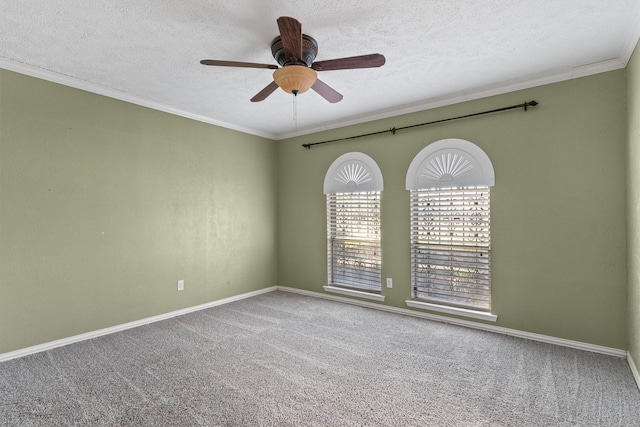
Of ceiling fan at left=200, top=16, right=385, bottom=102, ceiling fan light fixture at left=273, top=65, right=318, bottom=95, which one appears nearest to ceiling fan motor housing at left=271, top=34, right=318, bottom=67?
ceiling fan at left=200, top=16, right=385, bottom=102

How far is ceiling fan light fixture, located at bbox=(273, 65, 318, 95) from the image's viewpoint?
2152 millimetres

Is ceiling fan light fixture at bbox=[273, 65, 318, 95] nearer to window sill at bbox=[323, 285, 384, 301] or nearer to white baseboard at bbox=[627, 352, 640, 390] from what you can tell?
window sill at bbox=[323, 285, 384, 301]

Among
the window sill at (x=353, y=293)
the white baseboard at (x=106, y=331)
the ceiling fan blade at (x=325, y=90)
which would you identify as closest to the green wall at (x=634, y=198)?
the ceiling fan blade at (x=325, y=90)

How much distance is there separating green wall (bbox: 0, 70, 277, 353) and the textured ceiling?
1.36 feet

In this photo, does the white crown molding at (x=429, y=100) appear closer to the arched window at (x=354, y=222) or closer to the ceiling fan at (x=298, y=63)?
the arched window at (x=354, y=222)

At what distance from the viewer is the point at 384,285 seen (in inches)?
168

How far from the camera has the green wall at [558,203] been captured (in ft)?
9.36

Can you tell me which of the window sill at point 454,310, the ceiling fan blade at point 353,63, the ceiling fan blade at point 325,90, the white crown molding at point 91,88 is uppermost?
the white crown molding at point 91,88

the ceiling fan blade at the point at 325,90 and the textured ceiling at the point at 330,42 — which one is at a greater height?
the textured ceiling at the point at 330,42

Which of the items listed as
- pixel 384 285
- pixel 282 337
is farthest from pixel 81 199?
pixel 384 285

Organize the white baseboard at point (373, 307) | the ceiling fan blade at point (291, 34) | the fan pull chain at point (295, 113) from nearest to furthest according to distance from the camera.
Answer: the ceiling fan blade at point (291, 34) < the white baseboard at point (373, 307) < the fan pull chain at point (295, 113)

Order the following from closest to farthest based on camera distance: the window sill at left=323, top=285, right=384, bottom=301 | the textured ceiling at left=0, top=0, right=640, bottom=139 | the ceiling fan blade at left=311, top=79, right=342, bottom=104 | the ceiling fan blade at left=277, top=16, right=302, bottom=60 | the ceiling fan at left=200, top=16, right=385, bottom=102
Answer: the ceiling fan blade at left=277, top=16, right=302, bottom=60 < the ceiling fan at left=200, top=16, right=385, bottom=102 < the textured ceiling at left=0, top=0, right=640, bottom=139 < the ceiling fan blade at left=311, top=79, right=342, bottom=104 < the window sill at left=323, top=285, right=384, bottom=301

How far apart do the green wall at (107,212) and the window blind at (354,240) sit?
53.2 inches

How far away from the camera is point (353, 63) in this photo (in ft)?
7.07
